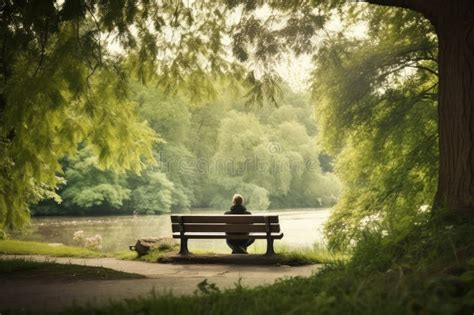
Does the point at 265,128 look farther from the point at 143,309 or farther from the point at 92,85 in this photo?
the point at 143,309

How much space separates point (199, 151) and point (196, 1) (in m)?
48.9

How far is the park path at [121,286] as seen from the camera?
218 inches

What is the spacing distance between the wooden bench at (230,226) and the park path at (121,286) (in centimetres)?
95

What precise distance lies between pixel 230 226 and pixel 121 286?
12.4 feet

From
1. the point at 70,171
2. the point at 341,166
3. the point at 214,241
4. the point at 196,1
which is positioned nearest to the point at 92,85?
the point at 196,1

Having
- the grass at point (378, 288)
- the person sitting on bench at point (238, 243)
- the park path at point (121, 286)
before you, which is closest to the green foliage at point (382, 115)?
the person sitting on bench at point (238, 243)

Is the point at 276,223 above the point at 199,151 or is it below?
below

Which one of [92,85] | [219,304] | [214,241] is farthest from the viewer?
[214,241]

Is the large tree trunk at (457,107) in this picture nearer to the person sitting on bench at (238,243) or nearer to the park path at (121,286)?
the park path at (121,286)

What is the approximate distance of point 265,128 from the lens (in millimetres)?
61844

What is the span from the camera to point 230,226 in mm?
9977

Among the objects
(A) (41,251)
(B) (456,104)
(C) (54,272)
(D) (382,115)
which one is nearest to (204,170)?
(D) (382,115)

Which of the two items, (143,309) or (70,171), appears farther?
(70,171)

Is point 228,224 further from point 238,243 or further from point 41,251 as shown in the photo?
point 41,251
